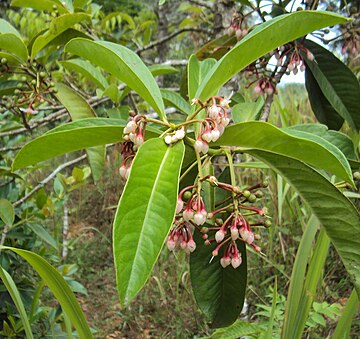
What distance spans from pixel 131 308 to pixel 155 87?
92.8 inches

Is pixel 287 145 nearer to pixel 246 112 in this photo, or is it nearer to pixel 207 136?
pixel 207 136

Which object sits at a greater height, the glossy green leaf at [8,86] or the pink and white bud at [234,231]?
the glossy green leaf at [8,86]

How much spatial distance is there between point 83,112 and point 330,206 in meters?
0.64

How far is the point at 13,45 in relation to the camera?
1.05 meters

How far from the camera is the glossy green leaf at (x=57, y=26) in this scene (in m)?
1.07

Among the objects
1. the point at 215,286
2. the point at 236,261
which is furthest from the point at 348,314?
the point at 236,261

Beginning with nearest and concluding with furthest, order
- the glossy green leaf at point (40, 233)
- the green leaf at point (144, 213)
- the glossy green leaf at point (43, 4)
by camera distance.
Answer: the green leaf at point (144, 213), the glossy green leaf at point (43, 4), the glossy green leaf at point (40, 233)

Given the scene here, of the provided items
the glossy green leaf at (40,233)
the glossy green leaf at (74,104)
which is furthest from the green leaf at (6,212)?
the glossy green leaf at (74,104)

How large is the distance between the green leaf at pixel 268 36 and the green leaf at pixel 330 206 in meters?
0.12

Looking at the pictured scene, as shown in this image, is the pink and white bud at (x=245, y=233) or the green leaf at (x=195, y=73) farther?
the green leaf at (x=195, y=73)

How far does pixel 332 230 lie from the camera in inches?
24.5

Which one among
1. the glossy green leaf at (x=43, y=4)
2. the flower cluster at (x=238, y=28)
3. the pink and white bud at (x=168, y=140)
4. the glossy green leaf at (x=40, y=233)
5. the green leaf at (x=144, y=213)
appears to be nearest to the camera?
the green leaf at (x=144, y=213)

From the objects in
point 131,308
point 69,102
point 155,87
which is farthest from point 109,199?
point 155,87

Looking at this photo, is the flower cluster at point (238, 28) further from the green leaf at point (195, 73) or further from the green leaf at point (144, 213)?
Result: the green leaf at point (144, 213)
